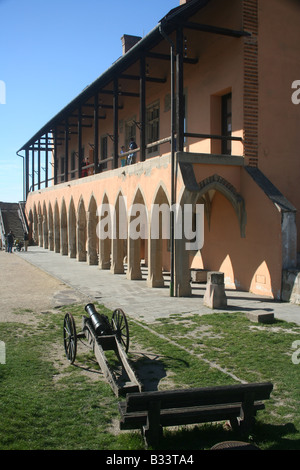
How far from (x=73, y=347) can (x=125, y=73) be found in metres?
13.7

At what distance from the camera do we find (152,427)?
13.4 ft

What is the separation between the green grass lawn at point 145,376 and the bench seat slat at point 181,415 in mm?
203

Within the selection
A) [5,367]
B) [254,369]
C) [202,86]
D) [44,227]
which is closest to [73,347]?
[5,367]

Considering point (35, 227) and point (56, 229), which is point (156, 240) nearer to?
point (56, 229)

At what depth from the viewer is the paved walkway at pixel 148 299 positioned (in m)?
9.87

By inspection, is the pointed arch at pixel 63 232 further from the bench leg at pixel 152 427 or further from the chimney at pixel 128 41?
the bench leg at pixel 152 427

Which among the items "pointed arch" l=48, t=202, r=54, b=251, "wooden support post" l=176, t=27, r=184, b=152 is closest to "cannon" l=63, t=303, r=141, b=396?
"wooden support post" l=176, t=27, r=184, b=152

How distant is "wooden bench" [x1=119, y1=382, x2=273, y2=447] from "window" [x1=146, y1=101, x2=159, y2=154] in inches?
580

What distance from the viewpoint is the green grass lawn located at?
4.30m

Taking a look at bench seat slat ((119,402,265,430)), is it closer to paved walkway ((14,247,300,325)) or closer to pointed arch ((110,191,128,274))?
paved walkway ((14,247,300,325))

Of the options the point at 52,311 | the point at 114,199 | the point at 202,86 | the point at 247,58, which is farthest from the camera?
the point at 114,199

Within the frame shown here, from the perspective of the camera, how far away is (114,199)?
16.7 m

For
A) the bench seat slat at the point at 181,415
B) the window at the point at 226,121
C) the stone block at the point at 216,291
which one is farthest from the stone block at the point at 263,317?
the window at the point at 226,121

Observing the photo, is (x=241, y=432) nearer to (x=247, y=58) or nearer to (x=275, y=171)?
(x=275, y=171)
